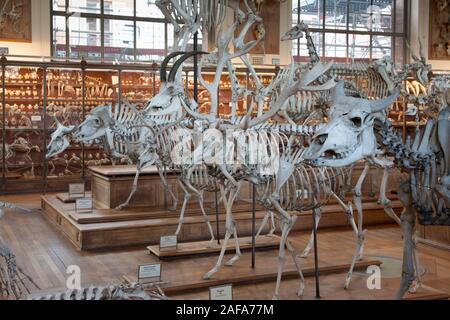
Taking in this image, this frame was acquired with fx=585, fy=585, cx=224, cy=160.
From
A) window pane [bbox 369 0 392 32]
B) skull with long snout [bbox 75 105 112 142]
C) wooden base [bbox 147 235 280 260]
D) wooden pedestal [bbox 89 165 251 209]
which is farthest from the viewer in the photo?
window pane [bbox 369 0 392 32]

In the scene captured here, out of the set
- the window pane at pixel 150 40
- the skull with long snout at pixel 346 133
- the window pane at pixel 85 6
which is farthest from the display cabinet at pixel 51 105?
the skull with long snout at pixel 346 133

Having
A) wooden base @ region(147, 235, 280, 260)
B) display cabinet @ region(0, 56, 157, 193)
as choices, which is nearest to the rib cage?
wooden base @ region(147, 235, 280, 260)

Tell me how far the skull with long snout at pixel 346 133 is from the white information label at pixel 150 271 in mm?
2059

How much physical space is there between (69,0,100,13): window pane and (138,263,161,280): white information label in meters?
9.32

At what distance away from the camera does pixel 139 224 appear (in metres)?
7.08

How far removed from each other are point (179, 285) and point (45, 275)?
56.8 inches

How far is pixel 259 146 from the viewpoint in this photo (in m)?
5.25

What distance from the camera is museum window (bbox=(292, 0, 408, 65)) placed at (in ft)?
49.7

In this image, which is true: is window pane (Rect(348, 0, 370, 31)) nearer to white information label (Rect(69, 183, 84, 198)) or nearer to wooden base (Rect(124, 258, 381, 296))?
white information label (Rect(69, 183, 84, 198))

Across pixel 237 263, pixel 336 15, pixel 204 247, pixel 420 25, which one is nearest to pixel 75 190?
pixel 204 247

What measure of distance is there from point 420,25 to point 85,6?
8770 millimetres
